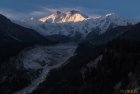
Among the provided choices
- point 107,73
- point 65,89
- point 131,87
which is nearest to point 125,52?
point 107,73

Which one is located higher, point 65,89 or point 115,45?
point 115,45

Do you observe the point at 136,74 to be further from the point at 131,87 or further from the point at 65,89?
the point at 65,89

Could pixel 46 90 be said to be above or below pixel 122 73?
below

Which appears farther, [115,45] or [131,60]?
[115,45]

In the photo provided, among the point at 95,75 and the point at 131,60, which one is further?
the point at 95,75

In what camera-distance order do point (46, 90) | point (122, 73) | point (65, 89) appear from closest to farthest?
1. point (122, 73)
2. point (65, 89)
3. point (46, 90)

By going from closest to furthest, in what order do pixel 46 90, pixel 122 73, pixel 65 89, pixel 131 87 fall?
pixel 131 87, pixel 122 73, pixel 65 89, pixel 46 90

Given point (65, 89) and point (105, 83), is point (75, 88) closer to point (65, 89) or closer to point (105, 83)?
point (65, 89)

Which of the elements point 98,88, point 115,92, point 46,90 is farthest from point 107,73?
point 46,90

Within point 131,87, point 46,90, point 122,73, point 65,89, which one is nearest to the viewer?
point 131,87
